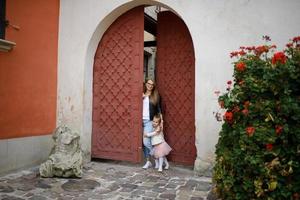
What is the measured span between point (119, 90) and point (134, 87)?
385 millimetres

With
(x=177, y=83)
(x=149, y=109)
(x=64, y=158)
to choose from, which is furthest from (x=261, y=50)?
(x=64, y=158)

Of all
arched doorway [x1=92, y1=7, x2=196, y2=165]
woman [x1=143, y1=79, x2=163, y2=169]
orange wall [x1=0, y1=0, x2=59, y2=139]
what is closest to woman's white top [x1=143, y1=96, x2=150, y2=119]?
woman [x1=143, y1=79, x2=163, y2=169]

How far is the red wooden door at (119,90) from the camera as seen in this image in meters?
6.39

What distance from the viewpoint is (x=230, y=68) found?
536 cm

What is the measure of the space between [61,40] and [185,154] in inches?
144

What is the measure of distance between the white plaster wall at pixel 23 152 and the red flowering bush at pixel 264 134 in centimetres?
392

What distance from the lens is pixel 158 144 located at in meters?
6.04

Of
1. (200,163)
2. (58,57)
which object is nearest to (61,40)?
(58,57)

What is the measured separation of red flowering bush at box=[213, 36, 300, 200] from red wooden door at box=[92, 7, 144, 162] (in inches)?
120

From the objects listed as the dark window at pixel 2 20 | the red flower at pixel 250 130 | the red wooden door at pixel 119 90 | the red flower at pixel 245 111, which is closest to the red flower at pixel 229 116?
the red flower at pixel 245 111

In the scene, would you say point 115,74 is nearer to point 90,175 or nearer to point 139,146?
point 139,146

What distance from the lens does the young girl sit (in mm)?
5973

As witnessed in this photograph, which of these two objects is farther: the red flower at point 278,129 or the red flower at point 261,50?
the red flower at point 261,50

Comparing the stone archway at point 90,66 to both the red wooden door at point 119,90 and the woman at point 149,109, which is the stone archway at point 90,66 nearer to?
the red wooden door at point 119,90
